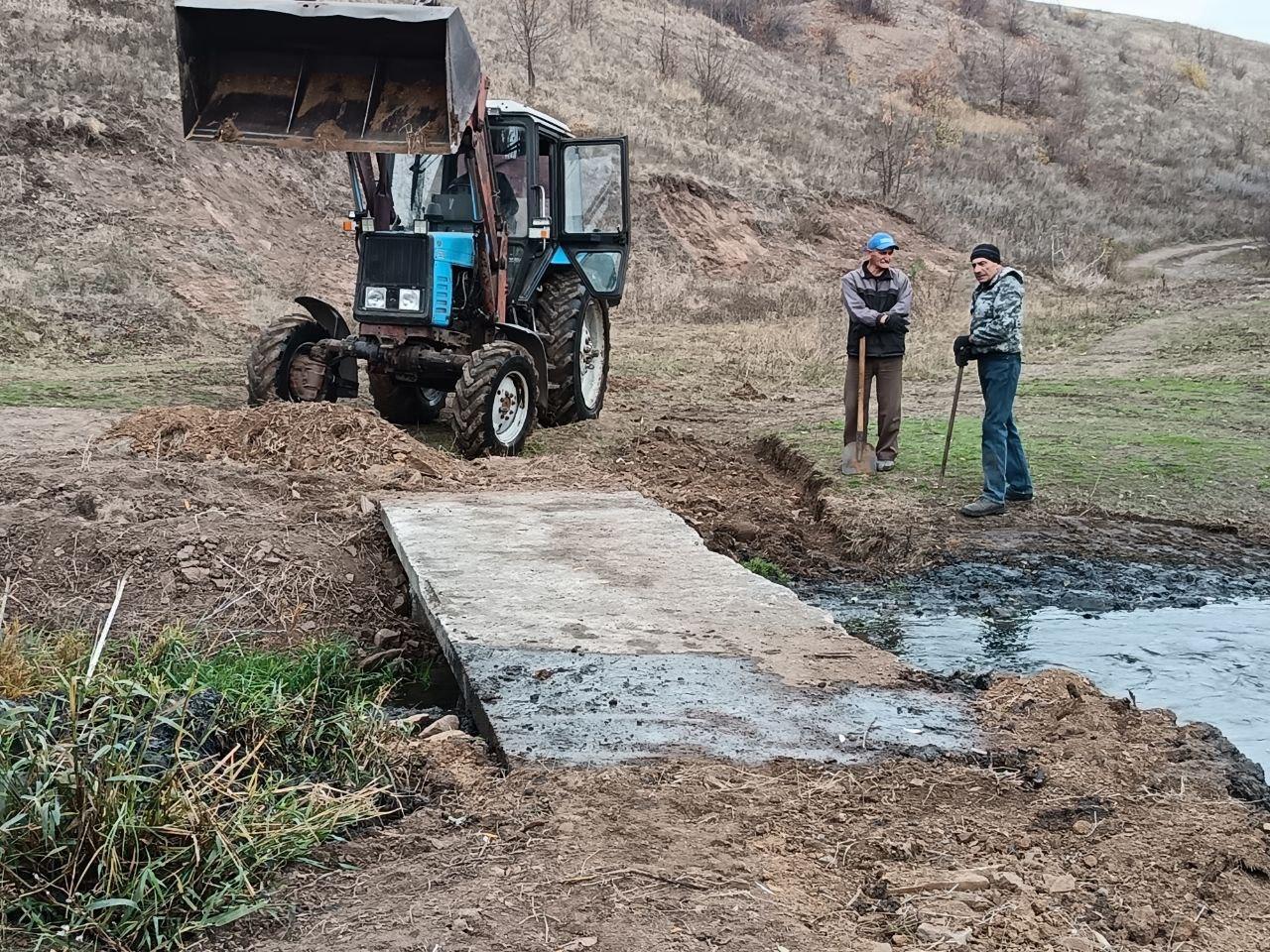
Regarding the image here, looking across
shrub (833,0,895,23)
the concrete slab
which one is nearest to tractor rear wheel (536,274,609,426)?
the concrete slab

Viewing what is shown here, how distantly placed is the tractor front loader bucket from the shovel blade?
3.90 metres

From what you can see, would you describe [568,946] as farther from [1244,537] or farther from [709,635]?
[1244,537]

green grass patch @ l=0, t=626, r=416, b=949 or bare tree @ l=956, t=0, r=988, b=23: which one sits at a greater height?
bare tree @ l=956, t=0, r=988, b=23

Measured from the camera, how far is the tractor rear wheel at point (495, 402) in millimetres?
9188

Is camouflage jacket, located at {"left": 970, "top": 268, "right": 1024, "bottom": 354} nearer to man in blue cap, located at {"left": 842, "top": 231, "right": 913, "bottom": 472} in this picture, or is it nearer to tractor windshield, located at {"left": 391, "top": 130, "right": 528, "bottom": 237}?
man in blue cap, located at {"left": 842, "top": 231, "right": 913, "bottom": 472}

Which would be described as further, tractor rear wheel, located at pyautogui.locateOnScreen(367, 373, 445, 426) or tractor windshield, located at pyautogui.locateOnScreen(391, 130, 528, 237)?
tractor rear wheel, located at pyautogui.locateOnScreen(367, 373, 445, 426)

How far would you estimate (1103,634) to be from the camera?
20.7ft

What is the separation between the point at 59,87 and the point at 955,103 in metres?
35.2

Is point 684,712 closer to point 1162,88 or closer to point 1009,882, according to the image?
point 1009,882

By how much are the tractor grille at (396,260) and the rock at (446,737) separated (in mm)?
6076

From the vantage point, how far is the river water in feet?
17.6

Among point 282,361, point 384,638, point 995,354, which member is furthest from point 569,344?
point 384,638

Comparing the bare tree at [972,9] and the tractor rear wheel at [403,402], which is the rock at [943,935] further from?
the bare tree at [972,9]

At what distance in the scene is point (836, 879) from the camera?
3.06 m
